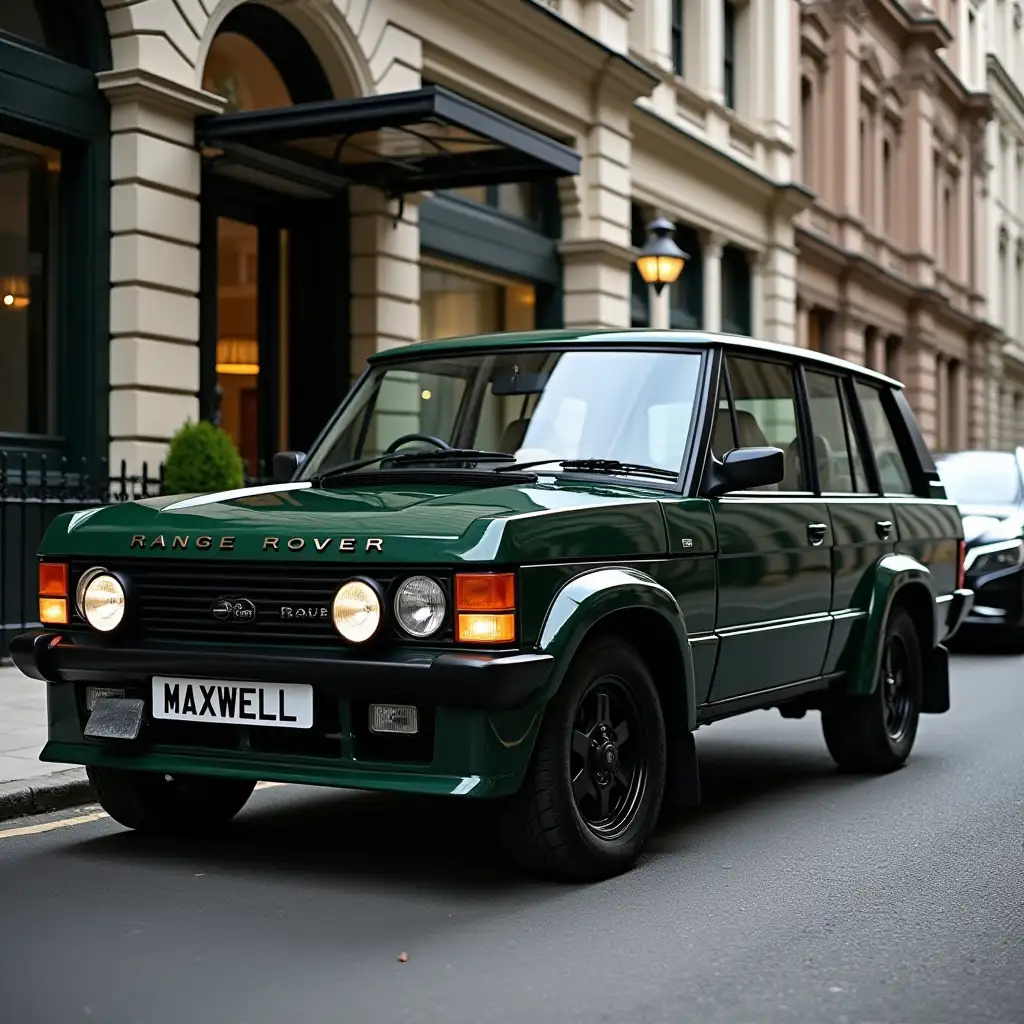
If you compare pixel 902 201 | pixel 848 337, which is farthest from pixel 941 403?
pixel 848 337

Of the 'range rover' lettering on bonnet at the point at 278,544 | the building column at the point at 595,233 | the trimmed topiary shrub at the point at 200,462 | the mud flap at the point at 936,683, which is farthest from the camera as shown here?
the building column at the point at 595,233

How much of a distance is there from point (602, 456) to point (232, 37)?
35.9 feet

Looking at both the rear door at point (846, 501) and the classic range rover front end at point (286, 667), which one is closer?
the classic range rover front end at point (286, 667)

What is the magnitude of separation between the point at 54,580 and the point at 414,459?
137cm

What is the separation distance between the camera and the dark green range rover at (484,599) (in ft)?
16.2

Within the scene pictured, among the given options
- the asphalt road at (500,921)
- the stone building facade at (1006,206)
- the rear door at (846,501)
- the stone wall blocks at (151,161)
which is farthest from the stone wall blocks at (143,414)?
the stone building facade at (1006,206)

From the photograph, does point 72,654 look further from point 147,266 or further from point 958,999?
point 147,266

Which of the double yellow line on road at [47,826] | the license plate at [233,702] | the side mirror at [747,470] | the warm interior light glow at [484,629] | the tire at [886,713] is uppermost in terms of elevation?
the side mirror at [747,470]

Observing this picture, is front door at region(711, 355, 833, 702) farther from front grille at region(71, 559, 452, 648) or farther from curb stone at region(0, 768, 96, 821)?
curb stone at region(0, 768, 96, 821)

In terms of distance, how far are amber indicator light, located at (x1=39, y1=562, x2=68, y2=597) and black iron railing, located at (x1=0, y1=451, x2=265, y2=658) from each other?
5620mm

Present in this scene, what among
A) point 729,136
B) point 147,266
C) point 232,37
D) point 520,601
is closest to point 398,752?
point 520,601

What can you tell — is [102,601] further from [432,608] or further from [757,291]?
[757,291]

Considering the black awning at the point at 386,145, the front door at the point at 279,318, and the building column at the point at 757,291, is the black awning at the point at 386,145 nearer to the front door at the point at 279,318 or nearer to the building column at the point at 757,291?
the front door at the point at 279,318

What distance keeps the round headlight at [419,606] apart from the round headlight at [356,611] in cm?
7
